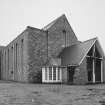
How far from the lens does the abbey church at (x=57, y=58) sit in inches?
1061

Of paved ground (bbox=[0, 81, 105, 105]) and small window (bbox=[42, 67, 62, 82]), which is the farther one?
small window (bbox=[42, 67, 62, 82])

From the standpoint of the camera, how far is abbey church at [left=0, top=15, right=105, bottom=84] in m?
26.9

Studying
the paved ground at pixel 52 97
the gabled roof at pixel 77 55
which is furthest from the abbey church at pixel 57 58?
the paved ground at pixel 52 97

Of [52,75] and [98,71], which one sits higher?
[98,71]

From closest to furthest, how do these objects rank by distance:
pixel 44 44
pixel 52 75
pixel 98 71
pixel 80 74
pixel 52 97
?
1. pixel 52 97
2. pixel 80 74
3. pixel 52 75
4. pixel 98 71
5. pixel 44 44

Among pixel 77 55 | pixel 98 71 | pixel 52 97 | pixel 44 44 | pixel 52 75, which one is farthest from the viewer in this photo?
pixel 44 44

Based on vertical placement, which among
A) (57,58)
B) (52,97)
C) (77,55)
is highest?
(77,55)

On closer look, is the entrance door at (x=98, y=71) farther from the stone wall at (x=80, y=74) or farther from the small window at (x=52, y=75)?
the small window at (x=52, y=75)

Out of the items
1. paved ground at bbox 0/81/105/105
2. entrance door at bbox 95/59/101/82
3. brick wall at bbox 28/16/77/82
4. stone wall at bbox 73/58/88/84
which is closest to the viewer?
paved ground at bbox 0/81/105/105

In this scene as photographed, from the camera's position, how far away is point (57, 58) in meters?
32.3

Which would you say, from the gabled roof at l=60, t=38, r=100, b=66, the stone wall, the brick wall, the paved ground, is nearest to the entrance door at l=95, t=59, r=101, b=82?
the gabled roof at l=60, t=38, r=100, b=66

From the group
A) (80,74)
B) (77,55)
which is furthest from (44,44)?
(80,74)

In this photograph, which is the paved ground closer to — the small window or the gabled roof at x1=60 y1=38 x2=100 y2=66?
the gabled roof at x1=60 y1=38 x2=100 y2=66

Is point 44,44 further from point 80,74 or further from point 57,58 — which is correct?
point 80,74
